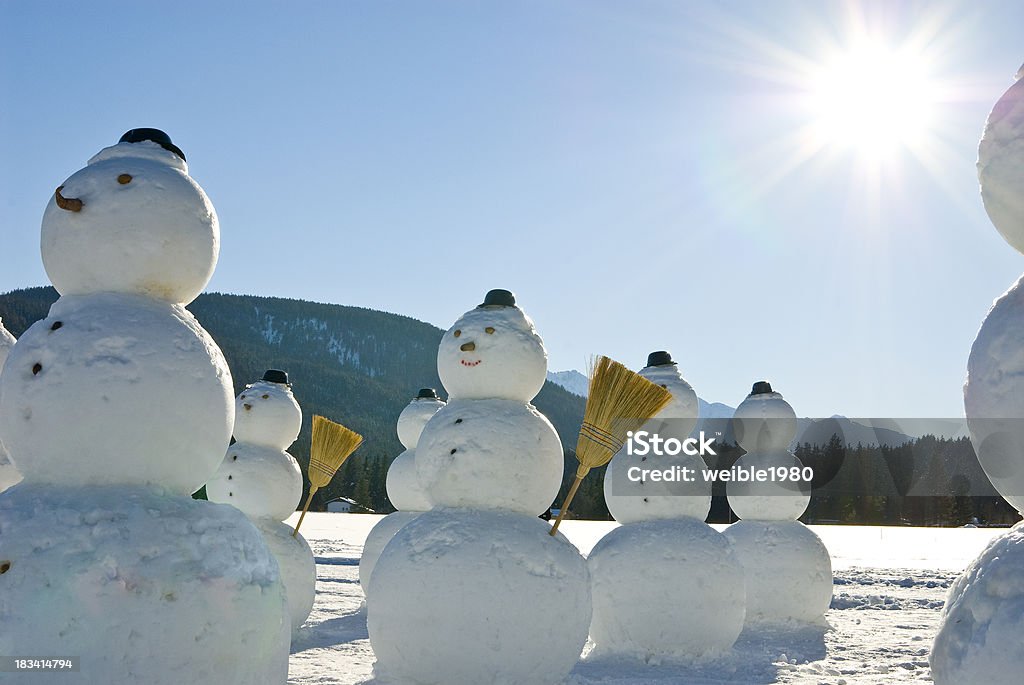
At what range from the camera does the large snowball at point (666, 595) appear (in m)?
7.32

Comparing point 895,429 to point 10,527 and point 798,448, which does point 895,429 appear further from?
point 10,527

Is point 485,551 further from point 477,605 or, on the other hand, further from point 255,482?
point 255,482

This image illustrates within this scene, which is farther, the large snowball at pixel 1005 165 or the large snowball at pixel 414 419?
the large snowball at pixel 414 419

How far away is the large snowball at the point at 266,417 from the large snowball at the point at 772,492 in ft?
18.2

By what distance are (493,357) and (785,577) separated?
557 cm

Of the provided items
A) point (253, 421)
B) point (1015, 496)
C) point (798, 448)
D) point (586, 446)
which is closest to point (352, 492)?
point (798, 448)

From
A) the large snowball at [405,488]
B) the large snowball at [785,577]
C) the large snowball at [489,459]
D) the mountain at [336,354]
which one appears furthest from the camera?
the mountain at [336,354]

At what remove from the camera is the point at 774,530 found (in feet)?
32.8

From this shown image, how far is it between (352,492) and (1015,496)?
46145 millimetres

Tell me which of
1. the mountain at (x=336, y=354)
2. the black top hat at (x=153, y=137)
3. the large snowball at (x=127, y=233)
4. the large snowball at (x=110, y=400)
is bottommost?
the large snowball at (x=110, y=400)

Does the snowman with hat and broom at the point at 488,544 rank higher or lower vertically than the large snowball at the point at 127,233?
lower

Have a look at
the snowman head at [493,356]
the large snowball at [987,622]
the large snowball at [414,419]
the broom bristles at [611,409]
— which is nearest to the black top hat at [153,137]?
the snowman head at [493,356]

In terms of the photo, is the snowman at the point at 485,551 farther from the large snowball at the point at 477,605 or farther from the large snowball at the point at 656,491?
the large snowball at the point at 656,491

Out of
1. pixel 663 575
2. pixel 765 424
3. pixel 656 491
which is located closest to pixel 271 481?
pixel 656 491
